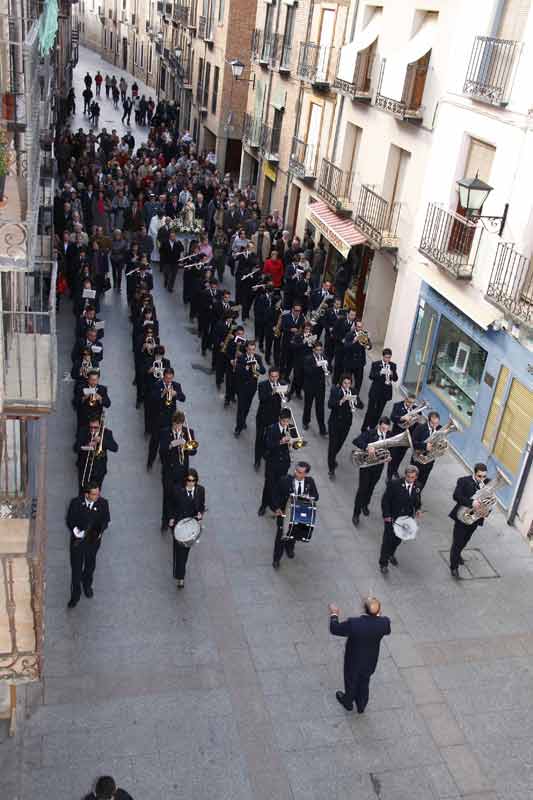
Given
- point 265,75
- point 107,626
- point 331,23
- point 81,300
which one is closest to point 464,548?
point 107,626

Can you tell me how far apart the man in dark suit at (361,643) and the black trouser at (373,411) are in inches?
260

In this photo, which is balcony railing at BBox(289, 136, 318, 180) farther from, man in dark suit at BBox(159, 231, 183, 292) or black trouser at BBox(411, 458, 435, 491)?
black trouser at BBox(411, 458, 435, 491)

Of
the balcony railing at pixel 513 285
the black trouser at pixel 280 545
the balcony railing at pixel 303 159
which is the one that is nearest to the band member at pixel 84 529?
the black trouser at pixel 280 545

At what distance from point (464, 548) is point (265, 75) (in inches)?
814

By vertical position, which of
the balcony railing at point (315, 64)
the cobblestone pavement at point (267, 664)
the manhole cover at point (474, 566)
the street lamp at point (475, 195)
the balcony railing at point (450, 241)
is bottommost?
the manhole cover at point (474, 566)

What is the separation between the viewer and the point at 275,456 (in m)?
11.3

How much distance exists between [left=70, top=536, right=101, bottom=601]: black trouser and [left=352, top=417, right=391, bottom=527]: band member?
3888 mm

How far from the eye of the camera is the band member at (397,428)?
12531mm

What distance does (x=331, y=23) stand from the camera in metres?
21.8

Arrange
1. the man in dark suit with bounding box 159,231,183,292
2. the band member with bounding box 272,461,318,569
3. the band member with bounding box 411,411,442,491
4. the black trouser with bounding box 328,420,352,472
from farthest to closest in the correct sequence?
the man in dark suit with bounding box 159,231,183,292, the black trouser with bounding box 328,420,352,472, the band member with bounding box 411,411,442,491, the band member with bounding box 272,461,318,569

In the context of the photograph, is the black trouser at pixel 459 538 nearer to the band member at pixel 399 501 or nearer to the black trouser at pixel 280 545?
the band member at pixel 399 501

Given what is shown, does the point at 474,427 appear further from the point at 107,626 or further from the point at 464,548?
the point at 107,626

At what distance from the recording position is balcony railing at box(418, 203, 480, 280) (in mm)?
13570

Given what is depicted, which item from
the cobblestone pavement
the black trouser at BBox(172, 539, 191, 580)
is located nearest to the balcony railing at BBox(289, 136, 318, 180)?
the cobblestone pavement
